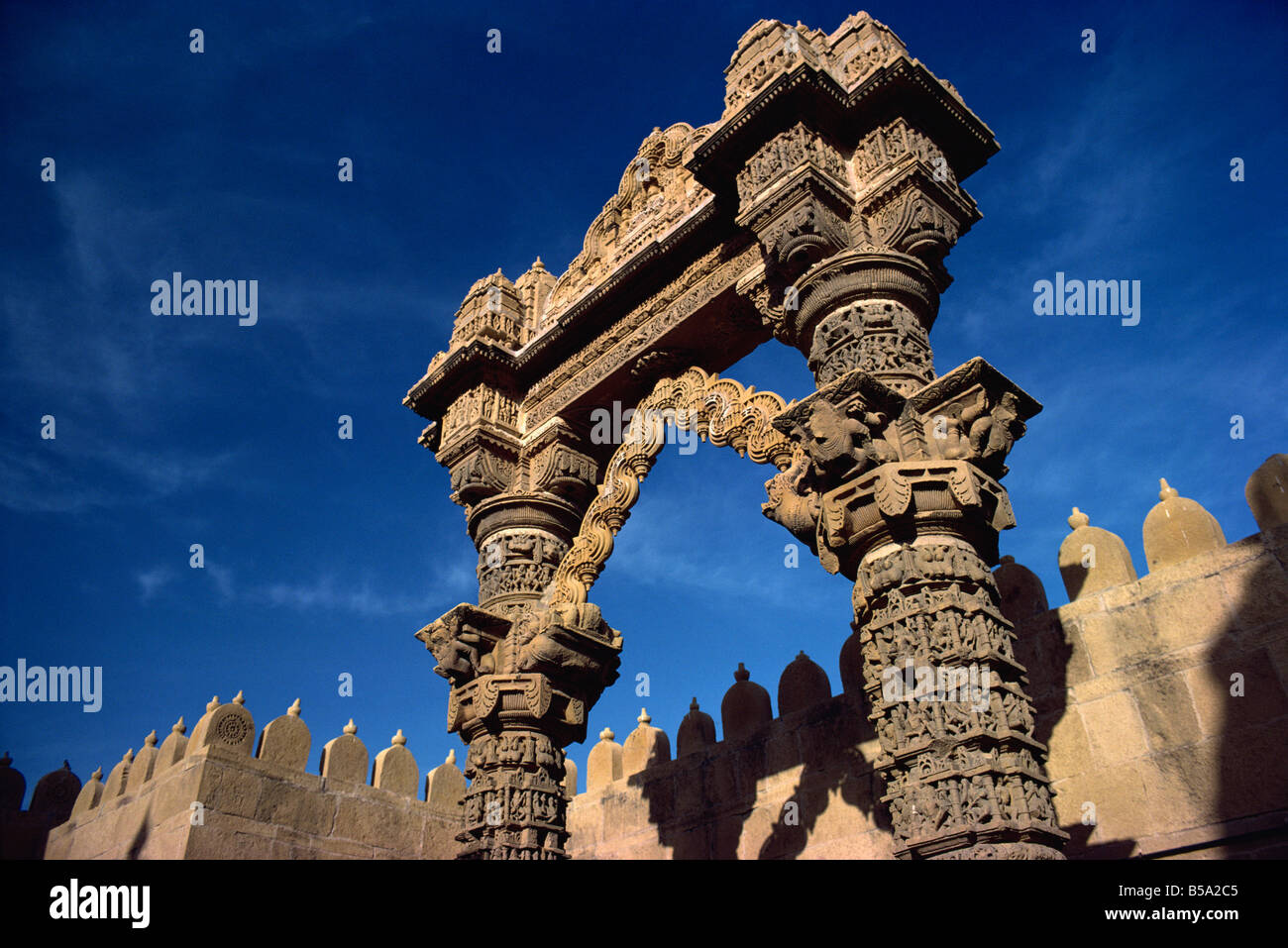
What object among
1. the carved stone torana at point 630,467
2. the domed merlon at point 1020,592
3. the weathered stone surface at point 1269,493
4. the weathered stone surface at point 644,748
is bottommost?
the weathered stone surface at point 644,748

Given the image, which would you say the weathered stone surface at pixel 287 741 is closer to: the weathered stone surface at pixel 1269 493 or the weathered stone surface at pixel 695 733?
the weathered stone surface at pixel 695 733

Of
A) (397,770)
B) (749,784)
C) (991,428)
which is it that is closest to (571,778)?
(397,770)

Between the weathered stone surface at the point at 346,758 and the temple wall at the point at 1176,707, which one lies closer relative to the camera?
the temple wall at the point at 1176,707

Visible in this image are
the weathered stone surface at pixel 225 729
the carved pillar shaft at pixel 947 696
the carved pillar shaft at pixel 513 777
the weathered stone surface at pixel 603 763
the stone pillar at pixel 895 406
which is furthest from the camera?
the weathered stone surface at pixel 603 763

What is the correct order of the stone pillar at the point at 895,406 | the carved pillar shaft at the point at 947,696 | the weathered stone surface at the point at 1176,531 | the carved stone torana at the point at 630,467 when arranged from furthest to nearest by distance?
the carved stone torana at the point at 630,467 → the weathered stone surface at the point at 1176,531 → the stone pillar at the point at 895,406 → the carved pillar shaft at the point at 947,696

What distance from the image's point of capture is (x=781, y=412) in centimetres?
529

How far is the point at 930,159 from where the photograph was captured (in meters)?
5.79

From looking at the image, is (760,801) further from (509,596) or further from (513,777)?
(509,596)

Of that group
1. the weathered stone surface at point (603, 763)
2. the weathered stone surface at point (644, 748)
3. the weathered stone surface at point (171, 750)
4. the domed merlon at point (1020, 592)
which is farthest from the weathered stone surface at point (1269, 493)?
the weathered stone surface at point (171, 750)

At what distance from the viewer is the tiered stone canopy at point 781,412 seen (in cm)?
412

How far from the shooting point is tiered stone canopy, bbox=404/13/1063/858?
162 inches

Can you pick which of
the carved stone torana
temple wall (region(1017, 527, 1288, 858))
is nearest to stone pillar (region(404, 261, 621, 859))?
the carved stone torana
